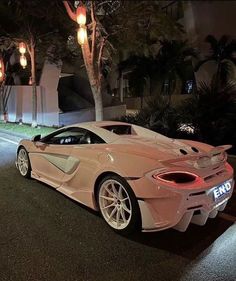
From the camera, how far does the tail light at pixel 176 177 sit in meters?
3.57

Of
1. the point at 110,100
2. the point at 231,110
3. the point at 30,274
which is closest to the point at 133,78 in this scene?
the point at 110,100

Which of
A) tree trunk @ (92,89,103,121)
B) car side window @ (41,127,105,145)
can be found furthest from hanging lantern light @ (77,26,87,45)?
car side window @ (41,127,105,145)

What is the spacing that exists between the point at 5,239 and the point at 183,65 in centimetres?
1948

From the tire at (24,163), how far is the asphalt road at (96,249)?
1.30m

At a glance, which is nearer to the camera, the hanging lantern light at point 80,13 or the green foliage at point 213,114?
the hanging lantern light at point 80,13

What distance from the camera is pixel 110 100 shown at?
80.0 feet

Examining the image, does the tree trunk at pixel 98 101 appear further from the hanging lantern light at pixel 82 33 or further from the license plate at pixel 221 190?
→ the license plate at pixel 221 190

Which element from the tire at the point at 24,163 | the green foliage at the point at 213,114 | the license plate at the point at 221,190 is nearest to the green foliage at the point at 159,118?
the green foliage at the point at 213,114

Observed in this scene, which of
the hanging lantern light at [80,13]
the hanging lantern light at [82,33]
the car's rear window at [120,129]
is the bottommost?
the car's rear window at [120,129]

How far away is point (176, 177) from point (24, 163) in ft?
11.6

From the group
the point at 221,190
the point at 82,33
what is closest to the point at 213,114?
the point at 82,33

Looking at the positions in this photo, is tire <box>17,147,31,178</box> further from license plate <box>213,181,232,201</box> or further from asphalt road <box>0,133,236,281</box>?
license plate <box>213,181,232,201</box>

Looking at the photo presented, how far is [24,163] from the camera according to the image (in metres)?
6.22

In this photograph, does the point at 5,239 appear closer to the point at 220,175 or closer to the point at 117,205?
the point at 117,205
